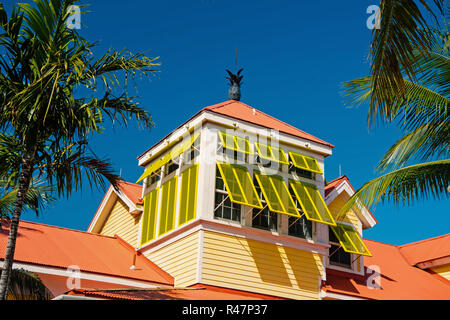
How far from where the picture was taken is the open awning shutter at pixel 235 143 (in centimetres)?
1773

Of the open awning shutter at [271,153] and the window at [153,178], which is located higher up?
the open awning shutter at [271,153]

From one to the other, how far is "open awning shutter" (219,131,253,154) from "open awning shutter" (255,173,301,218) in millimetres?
958

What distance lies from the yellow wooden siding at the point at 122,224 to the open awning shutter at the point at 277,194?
5657 millimetres

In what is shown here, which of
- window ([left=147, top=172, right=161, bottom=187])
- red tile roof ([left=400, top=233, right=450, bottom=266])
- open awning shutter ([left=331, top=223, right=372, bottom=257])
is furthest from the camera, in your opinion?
red tile roof ([left=400, top=233, right=450, bottom=266])

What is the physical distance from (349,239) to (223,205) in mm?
5362

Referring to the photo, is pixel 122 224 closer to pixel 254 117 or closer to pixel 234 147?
pixel 234 147

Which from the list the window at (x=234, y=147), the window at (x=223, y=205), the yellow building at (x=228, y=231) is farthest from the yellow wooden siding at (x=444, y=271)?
the window at (x=234, y=147)

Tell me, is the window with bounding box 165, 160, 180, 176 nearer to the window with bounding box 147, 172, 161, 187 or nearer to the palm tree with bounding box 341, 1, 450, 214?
the window with bounding box 147, 172, 161, 187

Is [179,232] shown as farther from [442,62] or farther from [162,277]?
[442,62]

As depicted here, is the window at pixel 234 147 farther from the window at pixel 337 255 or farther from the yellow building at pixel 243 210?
the window at pixel 337 255

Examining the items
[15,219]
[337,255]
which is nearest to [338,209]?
[337,255]

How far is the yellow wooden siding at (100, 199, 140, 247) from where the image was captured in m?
20.9

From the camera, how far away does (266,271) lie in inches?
685

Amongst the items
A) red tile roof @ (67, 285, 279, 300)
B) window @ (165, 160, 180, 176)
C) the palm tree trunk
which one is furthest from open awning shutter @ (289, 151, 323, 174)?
the palm tree trunk
